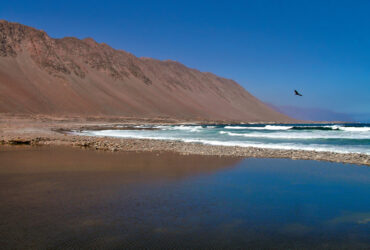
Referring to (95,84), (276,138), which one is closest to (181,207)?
(276,138)

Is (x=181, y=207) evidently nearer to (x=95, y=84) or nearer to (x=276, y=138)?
(x=276, y=138)

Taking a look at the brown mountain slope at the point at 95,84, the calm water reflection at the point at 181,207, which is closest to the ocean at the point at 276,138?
the calm water reflection at the point at 181,207

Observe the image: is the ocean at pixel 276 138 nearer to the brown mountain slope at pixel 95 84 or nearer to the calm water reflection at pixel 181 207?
the calm water reflection at pixel 181 207

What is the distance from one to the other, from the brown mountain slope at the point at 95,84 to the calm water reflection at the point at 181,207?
62366mm

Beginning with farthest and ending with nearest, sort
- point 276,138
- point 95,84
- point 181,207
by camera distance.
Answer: point 95,84
point 276,138
point 181,207

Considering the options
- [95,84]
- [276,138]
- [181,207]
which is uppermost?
[95,84]

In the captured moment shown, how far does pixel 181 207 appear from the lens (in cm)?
490

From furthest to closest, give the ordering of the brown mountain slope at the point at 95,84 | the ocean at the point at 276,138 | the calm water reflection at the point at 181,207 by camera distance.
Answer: the brown mountain slope at the point at 95,84
the ocean at the point at 276,138
the calm water reflection at the point at 181,207

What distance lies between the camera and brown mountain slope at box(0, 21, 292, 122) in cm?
7538

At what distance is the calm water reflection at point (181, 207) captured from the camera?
3.70m

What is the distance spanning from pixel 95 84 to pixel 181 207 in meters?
96.3

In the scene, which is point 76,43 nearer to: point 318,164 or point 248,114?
point 248,114

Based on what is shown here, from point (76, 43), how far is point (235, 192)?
116m

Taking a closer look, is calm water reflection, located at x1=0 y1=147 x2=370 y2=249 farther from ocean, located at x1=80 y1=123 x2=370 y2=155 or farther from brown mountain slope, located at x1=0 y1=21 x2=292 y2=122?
brown mountain slope, located at x1=0 y1=21 x2=292 y2=122
